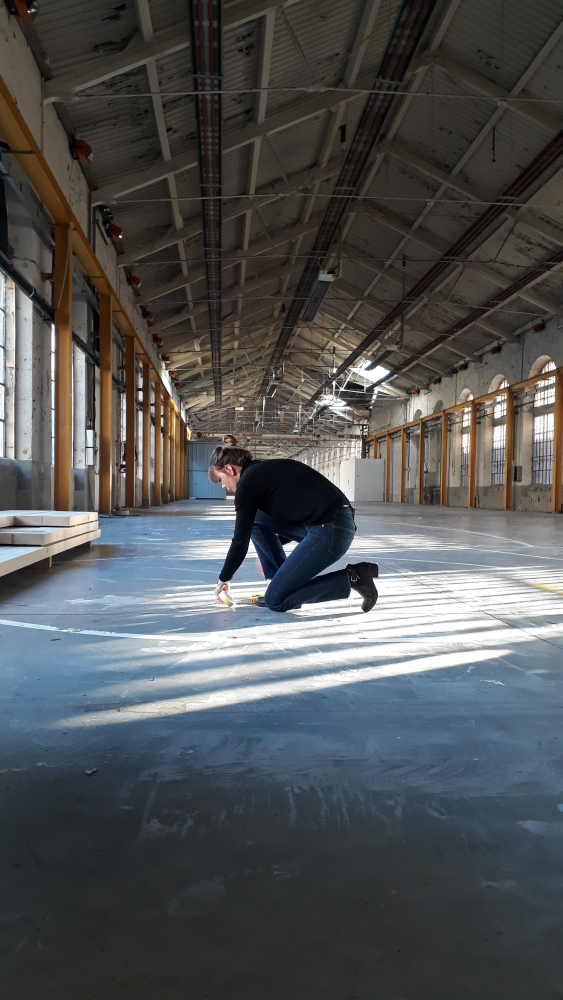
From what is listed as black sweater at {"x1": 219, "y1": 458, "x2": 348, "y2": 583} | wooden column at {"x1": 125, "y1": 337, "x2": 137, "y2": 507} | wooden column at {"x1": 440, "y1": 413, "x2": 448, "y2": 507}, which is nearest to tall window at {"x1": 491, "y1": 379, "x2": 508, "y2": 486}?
wooden column at {"x1": 440, "y1": 413, "x2": 448, "y2": 507}

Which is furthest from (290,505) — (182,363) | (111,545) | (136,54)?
(182,363)

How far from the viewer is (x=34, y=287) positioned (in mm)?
10195

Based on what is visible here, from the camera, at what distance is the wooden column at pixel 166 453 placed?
2820 centimetres

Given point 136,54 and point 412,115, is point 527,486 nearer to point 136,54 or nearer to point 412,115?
point 412,115

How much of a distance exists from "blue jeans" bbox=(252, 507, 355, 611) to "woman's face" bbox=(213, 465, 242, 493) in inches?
16.4

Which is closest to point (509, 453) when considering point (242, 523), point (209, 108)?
point (209, 108)

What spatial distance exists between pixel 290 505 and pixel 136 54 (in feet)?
26.4

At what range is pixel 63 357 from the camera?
34.2ft

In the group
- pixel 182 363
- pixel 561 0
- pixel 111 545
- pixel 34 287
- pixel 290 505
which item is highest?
pixel 561 0

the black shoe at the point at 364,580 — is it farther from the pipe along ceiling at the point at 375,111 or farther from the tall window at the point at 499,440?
the tall window at the point at 499,440

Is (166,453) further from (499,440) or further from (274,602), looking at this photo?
(274,602)

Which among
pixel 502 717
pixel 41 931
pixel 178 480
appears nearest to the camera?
pixel 41 931

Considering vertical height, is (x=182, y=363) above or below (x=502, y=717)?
above

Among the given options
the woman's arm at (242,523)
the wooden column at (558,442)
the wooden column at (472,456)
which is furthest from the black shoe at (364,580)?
the wooden column at (472,456)
